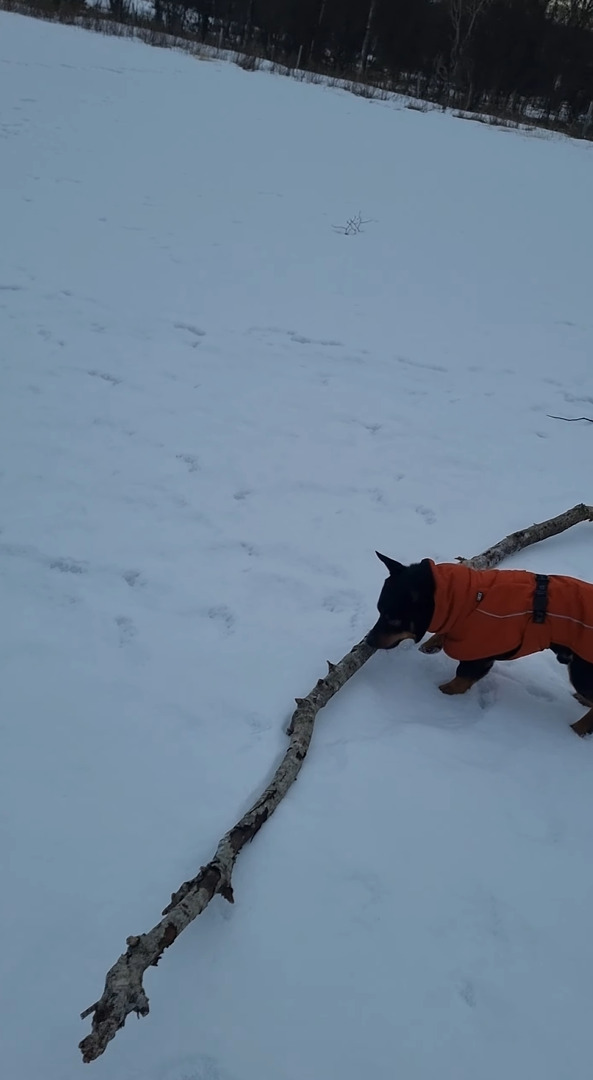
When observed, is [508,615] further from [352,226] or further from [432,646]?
[352,226]

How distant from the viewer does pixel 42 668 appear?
328 cm

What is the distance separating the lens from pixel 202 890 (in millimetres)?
2238

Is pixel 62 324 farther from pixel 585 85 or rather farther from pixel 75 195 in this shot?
pixel 585 85

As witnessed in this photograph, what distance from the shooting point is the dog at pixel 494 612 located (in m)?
3.00

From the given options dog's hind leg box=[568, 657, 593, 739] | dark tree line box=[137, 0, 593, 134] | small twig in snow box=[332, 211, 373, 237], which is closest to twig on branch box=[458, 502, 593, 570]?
dog's hind leg box=[568, 657, 593, 739]

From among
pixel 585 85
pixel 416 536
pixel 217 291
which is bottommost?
A: pixel 416 536

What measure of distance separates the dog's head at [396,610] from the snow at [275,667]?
13.2 inches

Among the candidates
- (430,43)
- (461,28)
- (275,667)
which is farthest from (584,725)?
(461,28)

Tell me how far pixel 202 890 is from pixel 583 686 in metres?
1.82

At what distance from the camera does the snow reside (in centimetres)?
221

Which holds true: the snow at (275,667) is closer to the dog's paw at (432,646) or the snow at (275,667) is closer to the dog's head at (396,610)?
the dog's paw at (432,646)

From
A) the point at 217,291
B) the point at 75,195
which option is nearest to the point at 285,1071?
the point at 217,291

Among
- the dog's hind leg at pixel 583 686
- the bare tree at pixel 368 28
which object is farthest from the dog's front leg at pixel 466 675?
the bare tree at pixel 368 28

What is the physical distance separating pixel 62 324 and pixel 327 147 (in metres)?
10.2
